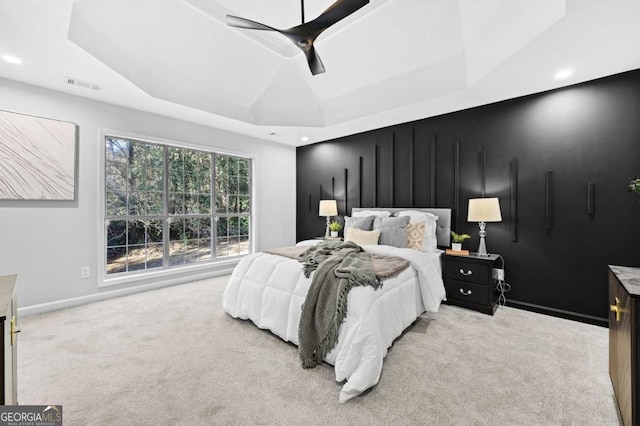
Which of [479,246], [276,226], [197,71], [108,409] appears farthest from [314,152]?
[108,409]

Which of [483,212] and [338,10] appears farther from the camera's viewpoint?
[483,212]

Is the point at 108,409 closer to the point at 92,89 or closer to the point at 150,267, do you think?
the point at 150,267

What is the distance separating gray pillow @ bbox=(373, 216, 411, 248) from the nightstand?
21.5 inches

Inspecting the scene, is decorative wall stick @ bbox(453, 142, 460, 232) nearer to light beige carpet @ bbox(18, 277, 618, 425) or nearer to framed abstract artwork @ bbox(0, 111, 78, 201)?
light beige carpet @ bbox(18, 277, 618, 425)

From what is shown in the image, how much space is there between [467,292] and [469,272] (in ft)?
0.77

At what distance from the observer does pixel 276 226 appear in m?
5.52

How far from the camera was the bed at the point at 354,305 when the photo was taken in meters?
1.80

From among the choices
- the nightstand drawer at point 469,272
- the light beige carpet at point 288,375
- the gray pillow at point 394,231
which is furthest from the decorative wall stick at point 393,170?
the light beige carpet at point 288,375

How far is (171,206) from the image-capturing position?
421 centimetres

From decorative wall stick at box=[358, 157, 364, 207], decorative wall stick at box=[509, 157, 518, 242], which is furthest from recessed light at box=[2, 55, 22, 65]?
decorative wall stick at box=[509, 157, 518, 242]

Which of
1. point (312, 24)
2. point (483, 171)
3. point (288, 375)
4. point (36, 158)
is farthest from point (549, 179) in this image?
point (36, 158)

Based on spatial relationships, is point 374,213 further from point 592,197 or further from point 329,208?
point 592,197

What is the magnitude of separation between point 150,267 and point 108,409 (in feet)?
9.02

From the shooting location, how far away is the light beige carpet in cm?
157
